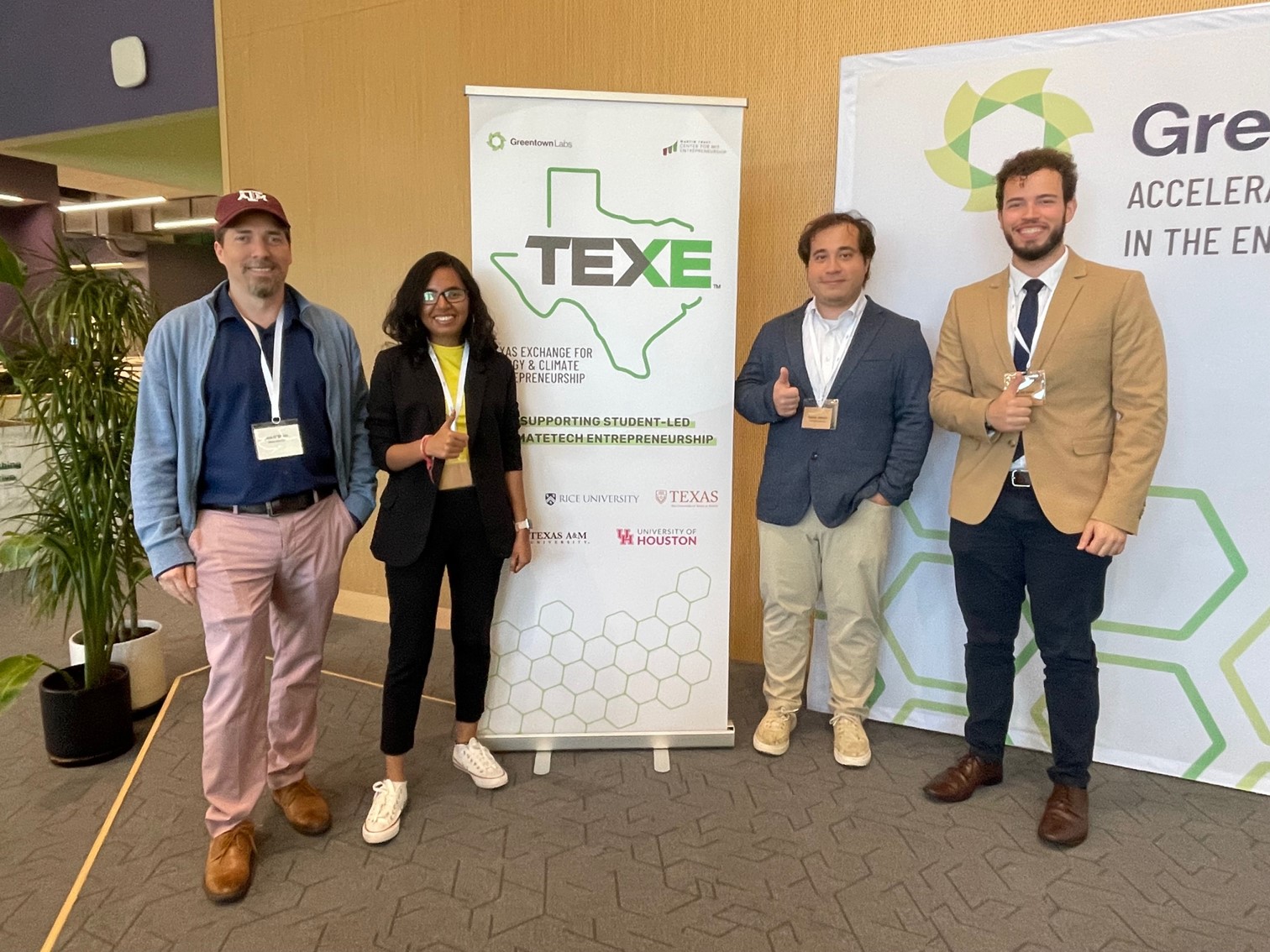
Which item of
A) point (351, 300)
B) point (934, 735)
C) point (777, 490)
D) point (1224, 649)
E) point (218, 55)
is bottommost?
point (934, 735)

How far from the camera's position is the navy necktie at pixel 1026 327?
214 centimetres

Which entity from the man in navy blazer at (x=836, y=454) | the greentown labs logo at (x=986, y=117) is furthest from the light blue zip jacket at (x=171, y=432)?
the greentown labs logo at (x=986, y=117)

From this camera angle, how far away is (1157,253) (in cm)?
233

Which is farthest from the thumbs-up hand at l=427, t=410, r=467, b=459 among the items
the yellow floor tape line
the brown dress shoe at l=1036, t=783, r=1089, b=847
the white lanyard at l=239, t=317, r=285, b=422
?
the brown dress shoe at l=1036, t=783, r=1089, b=847

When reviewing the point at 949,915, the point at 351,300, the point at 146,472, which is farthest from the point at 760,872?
the point at 351,300

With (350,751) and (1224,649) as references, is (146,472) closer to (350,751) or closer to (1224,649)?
(350,751)

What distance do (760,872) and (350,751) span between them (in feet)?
4.59

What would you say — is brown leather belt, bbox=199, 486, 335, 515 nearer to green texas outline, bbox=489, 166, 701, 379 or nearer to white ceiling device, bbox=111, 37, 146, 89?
green texas outline, bbox=489, 166, 701, 379

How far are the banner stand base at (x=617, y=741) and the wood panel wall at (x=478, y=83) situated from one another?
820 millimetres

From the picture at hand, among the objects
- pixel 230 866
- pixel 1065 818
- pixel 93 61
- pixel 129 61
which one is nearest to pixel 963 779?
pixel 1065 818

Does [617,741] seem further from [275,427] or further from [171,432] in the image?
[171,432]

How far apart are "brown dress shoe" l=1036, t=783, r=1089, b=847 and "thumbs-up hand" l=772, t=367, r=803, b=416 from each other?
1303 millimetres

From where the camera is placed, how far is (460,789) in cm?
237

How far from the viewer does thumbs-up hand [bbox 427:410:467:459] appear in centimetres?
202
